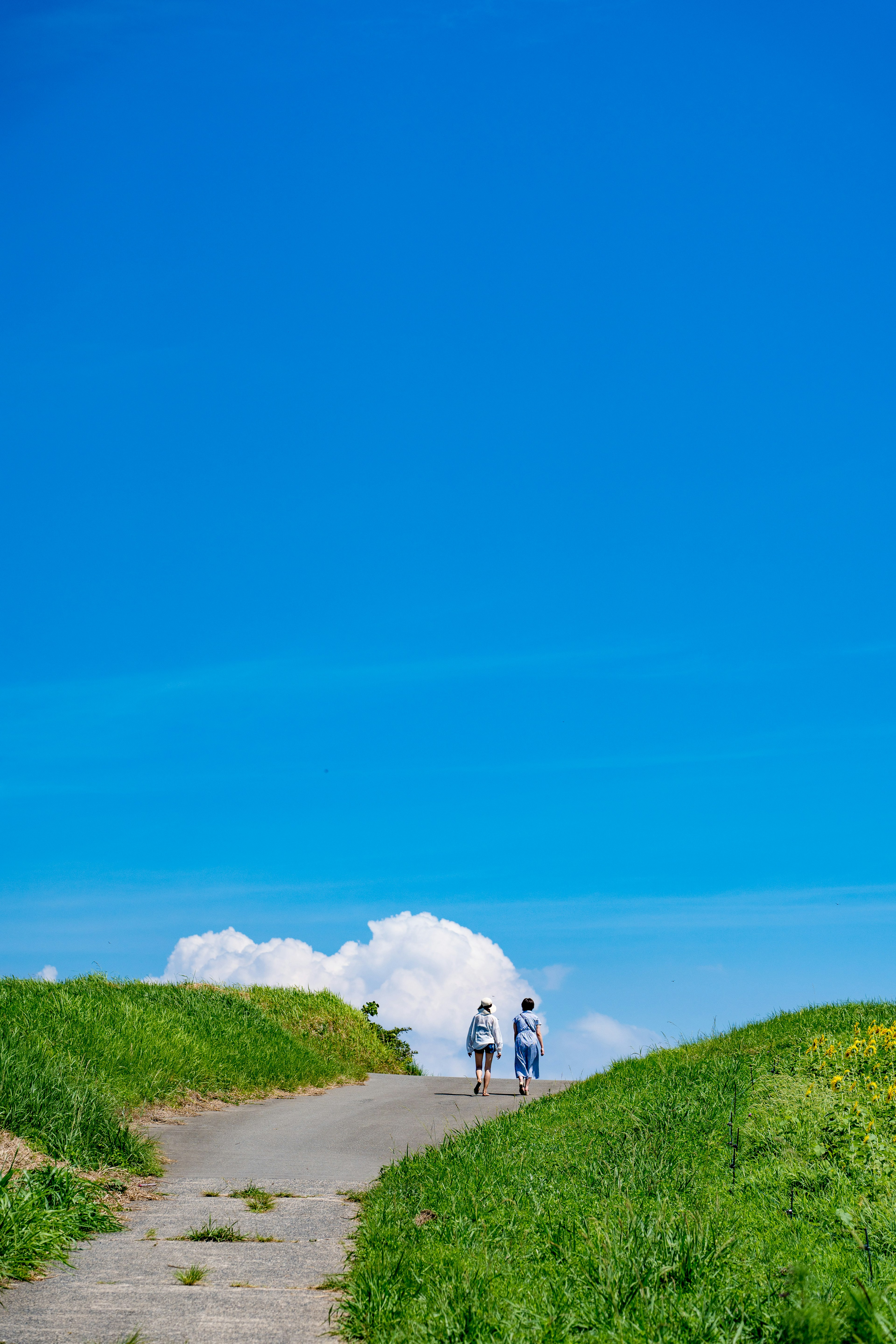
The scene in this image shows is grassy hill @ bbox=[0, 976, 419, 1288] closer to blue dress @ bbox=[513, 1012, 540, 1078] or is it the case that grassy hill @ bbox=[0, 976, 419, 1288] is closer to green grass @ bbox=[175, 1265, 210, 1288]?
green grass @ bbox=[175, 1265, 210, 1288]

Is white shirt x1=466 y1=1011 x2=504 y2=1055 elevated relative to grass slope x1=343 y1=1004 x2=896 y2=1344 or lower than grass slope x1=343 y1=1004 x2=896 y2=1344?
elevated

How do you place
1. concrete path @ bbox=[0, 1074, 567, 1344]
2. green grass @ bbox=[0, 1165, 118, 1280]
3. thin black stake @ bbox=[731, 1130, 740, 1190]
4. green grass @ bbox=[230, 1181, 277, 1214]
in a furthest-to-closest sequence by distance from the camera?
1. green grass @ bbox=[230, 1181, 277, 1214]
2. thin black stake @ bbox=[731, 1130, 740, 1190]
3. green grass @ bbox=[0, 1165, 118, 1280]
4. concrete path @ bbox=[0, 1074, 567, 1344]

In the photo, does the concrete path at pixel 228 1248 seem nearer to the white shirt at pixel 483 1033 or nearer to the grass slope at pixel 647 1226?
the grass slope at pixel 647 1226

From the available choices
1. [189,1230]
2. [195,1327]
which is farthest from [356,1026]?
[195,1327]

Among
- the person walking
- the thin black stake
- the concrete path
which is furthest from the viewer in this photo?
the person walking

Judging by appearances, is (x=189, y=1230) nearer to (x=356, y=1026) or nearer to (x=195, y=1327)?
(x=195, y=1327)

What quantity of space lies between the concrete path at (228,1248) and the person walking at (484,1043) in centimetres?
446

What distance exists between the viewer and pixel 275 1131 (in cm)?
1338

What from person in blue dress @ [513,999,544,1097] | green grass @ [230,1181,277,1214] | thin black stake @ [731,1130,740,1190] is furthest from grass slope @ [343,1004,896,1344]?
person in blue dress @ [513,999,544,1097]

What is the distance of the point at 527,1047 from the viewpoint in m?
19.1

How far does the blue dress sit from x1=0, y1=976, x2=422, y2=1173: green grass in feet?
11.5

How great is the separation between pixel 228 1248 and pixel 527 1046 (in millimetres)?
12210

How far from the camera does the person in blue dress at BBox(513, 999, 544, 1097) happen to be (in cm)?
1902

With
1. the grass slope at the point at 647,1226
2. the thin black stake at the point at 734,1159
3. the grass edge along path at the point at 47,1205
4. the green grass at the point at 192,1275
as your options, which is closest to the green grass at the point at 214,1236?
the grass edge along path at the point at 47,1205
